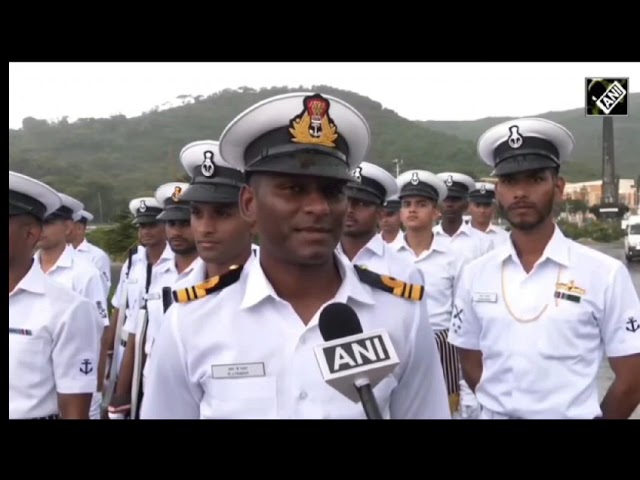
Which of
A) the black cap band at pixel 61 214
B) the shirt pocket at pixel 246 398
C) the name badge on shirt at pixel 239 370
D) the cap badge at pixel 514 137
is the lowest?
the shirt pocket at pixel 246 398

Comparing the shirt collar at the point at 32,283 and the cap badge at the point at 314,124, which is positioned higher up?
the cap badge at the point at 314,124

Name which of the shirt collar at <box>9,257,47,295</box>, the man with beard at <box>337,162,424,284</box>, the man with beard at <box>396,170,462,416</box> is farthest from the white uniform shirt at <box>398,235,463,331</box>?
the shirt collar at <box>9,257,47,295</box>

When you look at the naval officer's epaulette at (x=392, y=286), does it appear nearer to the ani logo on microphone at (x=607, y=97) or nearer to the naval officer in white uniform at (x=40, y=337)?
the naval officer in white uniform at (x=40, y=337)

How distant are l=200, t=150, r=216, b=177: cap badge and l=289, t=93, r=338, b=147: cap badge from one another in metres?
1.74

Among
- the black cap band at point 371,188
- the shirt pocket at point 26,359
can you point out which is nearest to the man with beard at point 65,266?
the black cap band at point 371,188

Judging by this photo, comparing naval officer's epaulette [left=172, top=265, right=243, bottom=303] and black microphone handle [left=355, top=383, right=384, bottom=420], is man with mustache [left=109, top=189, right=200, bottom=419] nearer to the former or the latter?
naval officer's epaulette [left=172, top=265, right=243, bottom=303]

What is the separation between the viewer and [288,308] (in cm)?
213

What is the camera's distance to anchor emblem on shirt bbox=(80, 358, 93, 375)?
3.15 metres

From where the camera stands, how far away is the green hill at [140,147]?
16.5 metres

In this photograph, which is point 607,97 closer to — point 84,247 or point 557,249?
point 557,249

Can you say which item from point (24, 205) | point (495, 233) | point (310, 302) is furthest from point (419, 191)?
point (310, 302)

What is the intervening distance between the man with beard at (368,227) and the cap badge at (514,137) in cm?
161

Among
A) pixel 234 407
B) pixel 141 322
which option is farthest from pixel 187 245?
pixel 234 407

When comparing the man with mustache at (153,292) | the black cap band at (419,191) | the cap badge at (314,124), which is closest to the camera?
the cap badge at (314,124)
